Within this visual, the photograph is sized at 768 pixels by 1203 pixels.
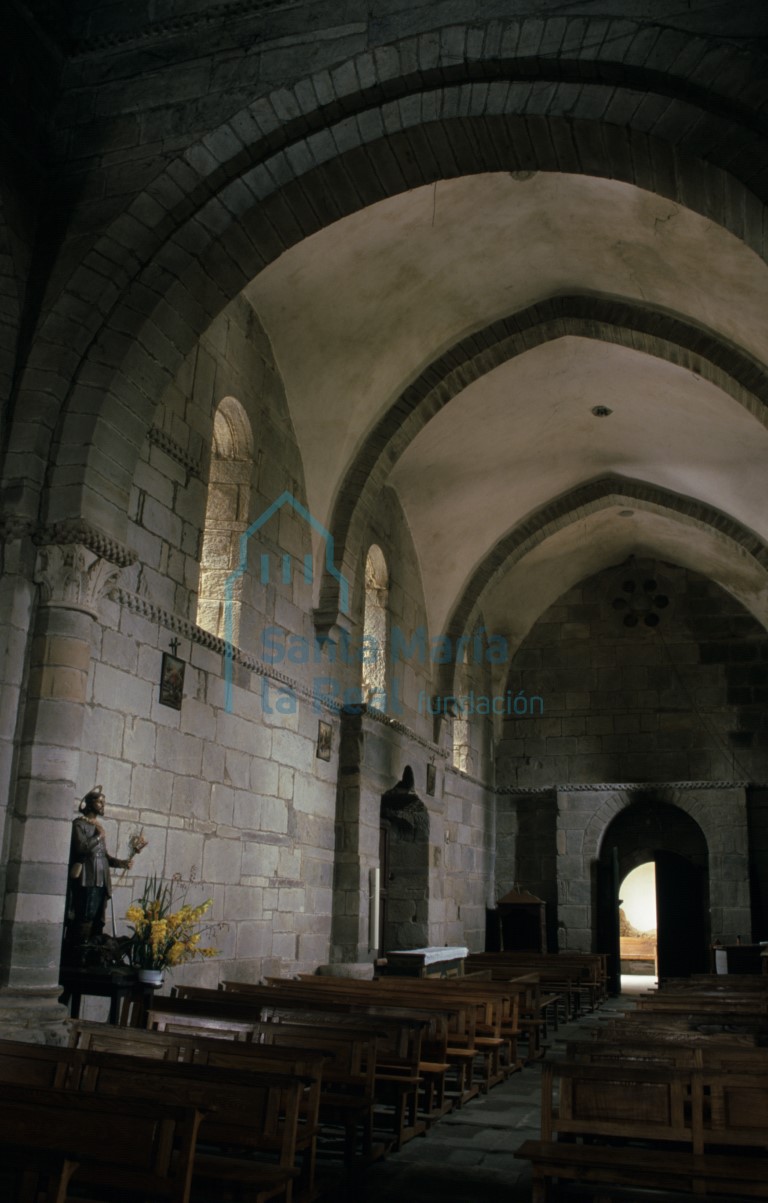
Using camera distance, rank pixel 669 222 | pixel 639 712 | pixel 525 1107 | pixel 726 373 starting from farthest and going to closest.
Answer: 1. pixel 639 712
2. pixel 726 373
3. pixel 669 222
4. pixel 525 1107

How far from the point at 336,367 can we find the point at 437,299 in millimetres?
1297

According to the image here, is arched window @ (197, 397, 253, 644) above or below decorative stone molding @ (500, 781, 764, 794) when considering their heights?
above

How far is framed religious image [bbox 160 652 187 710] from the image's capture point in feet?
28.6

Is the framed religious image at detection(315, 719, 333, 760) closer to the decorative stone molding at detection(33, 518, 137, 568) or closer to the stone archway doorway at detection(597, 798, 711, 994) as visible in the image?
the decorative stone molding at detection(33, 518, 137, 568)

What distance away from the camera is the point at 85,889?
698 cm

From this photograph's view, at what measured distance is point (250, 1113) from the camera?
3750mm

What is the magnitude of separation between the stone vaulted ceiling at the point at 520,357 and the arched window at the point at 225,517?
1.17m

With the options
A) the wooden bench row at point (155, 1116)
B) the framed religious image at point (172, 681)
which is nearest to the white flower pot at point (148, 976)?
the wooden bench row at point (155, 1116)

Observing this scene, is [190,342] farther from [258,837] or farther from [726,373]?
[726,373]

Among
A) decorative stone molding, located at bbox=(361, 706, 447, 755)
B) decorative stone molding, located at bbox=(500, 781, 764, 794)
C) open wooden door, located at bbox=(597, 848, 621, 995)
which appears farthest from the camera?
open wooden door, located at bbox=(597, 848, 621, 995)

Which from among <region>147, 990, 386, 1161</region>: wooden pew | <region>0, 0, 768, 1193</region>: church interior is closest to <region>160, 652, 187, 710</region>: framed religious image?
<region>0, 0, 768, 1193</region>: church interior

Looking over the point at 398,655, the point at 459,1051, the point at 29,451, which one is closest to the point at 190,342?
the point at 29,451

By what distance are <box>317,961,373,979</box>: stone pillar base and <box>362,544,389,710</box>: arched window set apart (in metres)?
3.44

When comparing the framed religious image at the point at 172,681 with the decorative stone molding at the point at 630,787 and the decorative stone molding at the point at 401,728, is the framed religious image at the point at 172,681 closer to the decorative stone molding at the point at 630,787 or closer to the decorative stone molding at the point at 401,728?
the decorative stone molding at the point at 401,728
